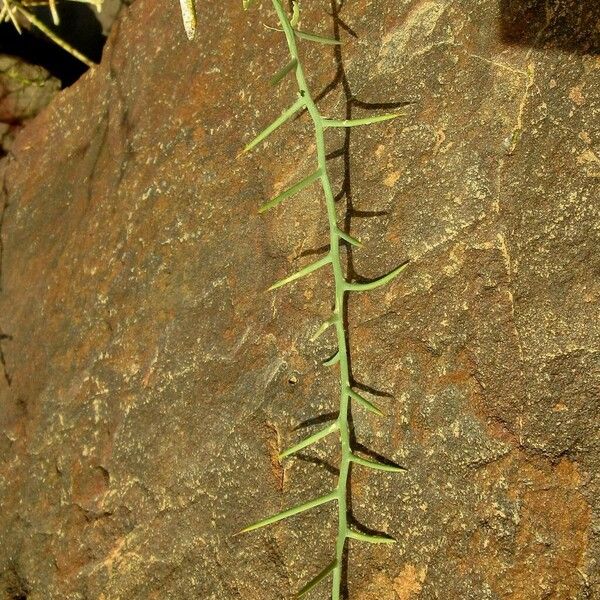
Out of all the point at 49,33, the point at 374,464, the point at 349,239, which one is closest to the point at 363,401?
the point at 374,464

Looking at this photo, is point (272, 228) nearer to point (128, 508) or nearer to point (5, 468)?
point (128, 508)

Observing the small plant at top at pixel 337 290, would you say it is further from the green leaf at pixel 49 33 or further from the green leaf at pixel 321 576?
the green leaf at pixel 49 33

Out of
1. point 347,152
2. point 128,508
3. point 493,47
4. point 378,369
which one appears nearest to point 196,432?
point 128,508

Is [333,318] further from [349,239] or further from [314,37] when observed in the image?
[314,37]

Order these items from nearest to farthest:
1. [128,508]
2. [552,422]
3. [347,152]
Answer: [552,422] < [347,152] < [128,508]

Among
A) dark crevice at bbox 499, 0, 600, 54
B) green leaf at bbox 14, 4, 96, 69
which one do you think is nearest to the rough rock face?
dark crevice at bbox 499, 0, 600, 54

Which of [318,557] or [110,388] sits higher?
[110,388]

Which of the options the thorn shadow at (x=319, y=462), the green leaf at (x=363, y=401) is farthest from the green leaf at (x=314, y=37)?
the thorn shadow at (x=319, y=462)
